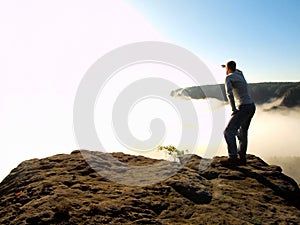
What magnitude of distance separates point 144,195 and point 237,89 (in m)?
5.78

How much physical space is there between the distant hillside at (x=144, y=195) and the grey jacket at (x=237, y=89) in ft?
8.70

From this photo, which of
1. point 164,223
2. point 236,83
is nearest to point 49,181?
point 164,223

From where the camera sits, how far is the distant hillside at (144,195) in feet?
24.9

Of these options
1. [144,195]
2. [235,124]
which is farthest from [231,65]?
[144,195]

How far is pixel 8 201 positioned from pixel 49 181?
4.14ft

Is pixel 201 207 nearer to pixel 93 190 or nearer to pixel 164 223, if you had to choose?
pixel 164 223

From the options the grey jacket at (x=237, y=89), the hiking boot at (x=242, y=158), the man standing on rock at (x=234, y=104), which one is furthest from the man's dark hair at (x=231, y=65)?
the hiking boot at (x=242, y=158)

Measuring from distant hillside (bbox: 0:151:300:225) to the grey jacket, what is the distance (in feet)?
8.70

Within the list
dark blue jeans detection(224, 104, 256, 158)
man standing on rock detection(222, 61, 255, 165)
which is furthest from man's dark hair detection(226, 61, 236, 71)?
dark blue jeans detection(224, 104, 256, 158)

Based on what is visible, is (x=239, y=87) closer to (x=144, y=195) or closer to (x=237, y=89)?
(x=237, y=89)

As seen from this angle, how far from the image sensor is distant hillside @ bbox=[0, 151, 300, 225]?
24.9 ft

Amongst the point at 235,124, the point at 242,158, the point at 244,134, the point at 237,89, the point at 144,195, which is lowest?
the point at 144,195

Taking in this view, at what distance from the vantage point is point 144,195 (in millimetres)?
8914

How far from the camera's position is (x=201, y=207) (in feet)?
27.7
